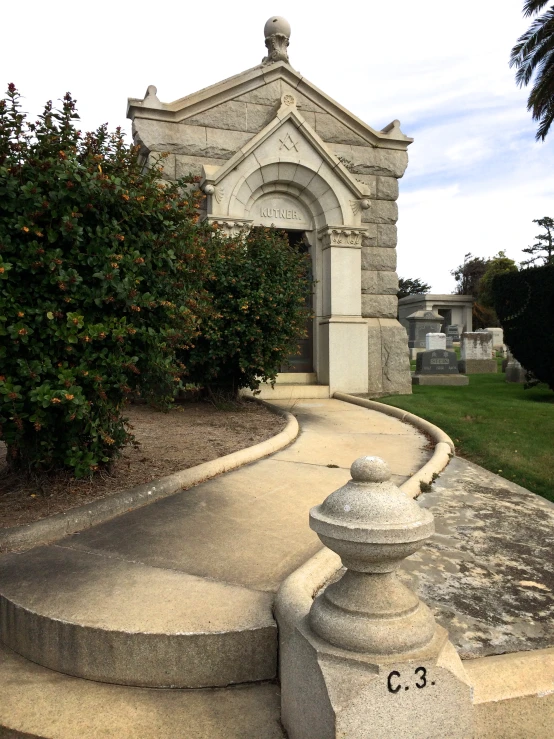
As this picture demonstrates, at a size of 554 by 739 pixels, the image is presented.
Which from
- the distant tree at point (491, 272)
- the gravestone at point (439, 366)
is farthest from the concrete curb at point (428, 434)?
the distant tree at point (491, 272)

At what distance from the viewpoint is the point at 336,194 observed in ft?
36.9

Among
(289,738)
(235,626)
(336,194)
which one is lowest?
(289,738)

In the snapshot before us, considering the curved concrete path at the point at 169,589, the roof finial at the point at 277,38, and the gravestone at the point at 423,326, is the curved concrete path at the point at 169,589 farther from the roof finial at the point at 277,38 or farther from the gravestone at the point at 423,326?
the gravestone at the point at 423,326

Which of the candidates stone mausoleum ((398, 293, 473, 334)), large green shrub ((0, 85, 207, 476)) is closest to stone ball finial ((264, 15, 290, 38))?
large green shrub ((0, 85, 207, 476))

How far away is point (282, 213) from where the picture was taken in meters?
11.6

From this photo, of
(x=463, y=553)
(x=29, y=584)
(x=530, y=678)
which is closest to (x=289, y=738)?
(x=530, y=678)

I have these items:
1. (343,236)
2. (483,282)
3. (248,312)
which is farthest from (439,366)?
(483,282)

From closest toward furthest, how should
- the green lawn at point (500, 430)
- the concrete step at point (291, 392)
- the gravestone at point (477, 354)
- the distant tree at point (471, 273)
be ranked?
the green lawn at point (500, 430) < the concrete step at point (291, 392) < the gravestone at point (477, 354) < the distant tree at point (471, 273)

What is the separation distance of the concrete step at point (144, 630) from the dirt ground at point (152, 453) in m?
1.15

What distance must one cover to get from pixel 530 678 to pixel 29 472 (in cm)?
366

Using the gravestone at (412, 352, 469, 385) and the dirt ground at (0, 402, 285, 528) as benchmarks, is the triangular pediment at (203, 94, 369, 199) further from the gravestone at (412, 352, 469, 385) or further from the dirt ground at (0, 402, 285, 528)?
the gravestone at (412, 352, 469, 385)

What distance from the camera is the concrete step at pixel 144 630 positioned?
103 inches

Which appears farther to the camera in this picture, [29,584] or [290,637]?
[29,584]

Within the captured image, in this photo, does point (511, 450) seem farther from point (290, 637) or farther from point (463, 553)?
point (290, 637)
